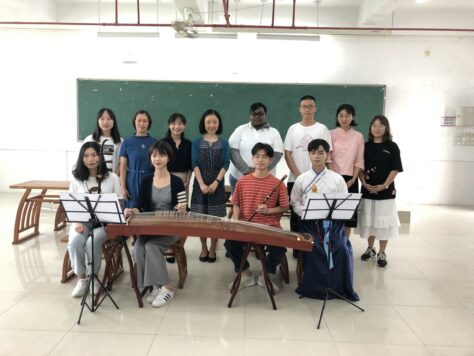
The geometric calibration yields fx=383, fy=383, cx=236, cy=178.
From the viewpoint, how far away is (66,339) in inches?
87.1

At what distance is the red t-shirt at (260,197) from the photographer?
290 cm

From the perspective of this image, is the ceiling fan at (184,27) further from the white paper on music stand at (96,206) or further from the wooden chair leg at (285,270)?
the wooden chair leg at (285,270)

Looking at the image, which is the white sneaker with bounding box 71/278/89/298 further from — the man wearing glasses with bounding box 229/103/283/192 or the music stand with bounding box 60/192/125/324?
the man wearing glasses with bounding box 229/103/283/192

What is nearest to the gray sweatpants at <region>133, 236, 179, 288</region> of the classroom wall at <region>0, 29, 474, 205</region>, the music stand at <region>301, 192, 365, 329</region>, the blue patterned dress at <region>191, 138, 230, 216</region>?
the blue patterned dress at <region>191, 138, 230, 216</region>

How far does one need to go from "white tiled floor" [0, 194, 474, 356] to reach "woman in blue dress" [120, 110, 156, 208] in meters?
0.75

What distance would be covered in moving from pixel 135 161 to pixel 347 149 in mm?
1909

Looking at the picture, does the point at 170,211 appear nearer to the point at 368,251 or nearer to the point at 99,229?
the point at 99,229

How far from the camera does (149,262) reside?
271 centimetres

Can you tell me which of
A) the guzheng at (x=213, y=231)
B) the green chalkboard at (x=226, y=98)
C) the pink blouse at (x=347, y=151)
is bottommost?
the guzheng at (x=213, y=231)

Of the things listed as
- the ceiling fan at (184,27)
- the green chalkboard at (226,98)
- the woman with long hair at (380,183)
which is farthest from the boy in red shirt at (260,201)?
the green chalkboard at (226,98)

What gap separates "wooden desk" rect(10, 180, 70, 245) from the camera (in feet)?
13.2

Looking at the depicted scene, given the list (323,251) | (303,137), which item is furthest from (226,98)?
(323,251)

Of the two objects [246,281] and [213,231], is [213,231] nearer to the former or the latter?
[213,231]

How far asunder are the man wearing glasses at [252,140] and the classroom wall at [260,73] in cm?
264
